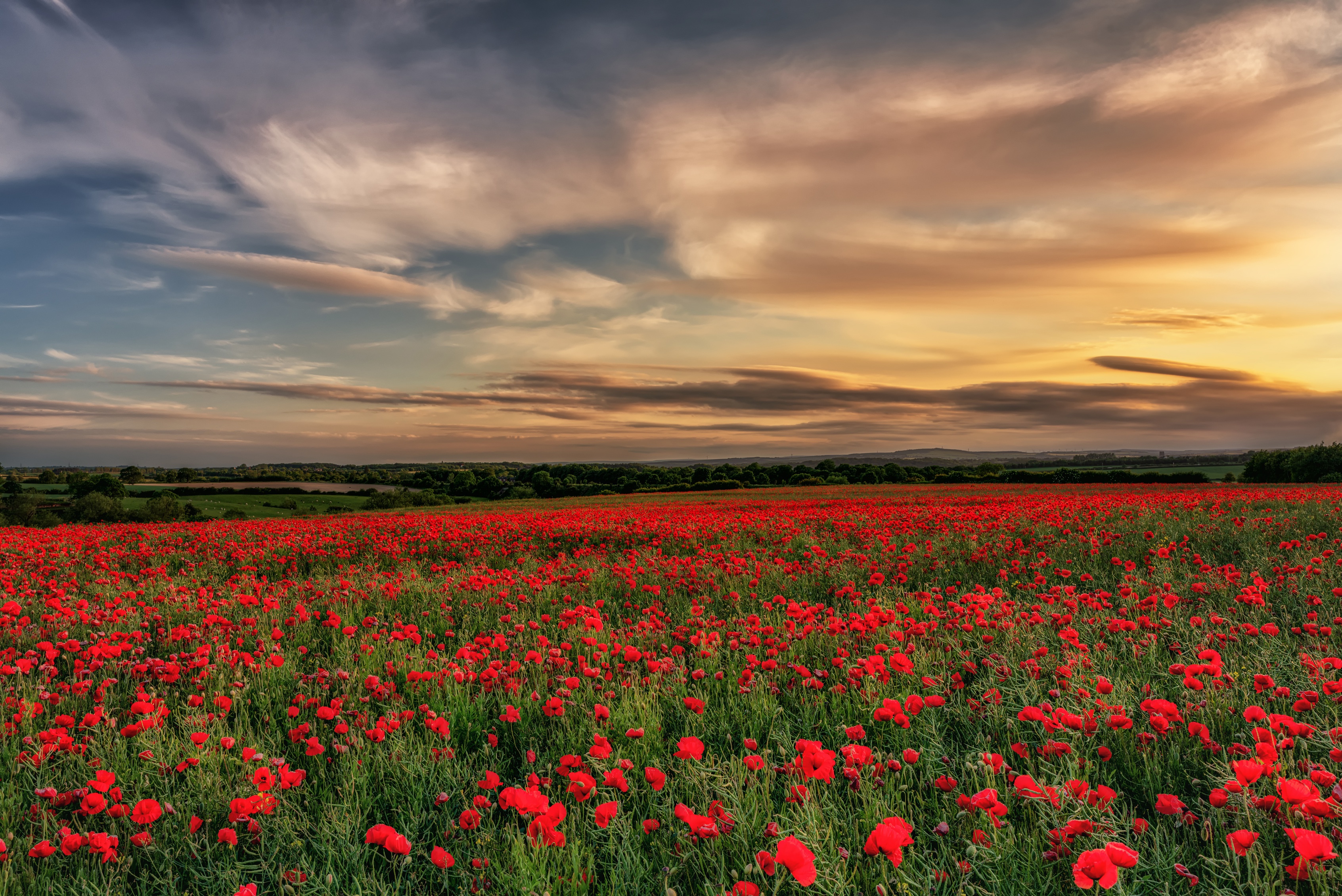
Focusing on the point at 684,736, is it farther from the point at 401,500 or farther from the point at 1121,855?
the point at 401,500

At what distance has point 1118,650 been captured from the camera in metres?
5.38

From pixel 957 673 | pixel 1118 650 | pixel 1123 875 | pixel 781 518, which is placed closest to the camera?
pixel 1123 875

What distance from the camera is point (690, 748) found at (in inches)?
121

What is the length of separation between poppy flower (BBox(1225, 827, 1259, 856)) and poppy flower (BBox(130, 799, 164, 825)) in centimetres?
437

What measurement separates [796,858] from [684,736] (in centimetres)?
209

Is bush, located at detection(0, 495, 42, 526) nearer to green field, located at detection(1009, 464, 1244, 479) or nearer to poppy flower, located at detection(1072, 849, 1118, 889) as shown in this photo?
poppy flower, located at detection(1072, 849, 1118, 889)

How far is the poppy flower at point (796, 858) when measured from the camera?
2.02 metres

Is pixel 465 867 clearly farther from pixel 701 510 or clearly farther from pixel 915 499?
pixel 915 499

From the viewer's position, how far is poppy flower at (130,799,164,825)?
9.66 feet

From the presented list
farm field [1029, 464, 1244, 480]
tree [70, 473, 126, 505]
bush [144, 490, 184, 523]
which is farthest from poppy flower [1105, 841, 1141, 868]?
farm field [1029, 464, 1244, 480]

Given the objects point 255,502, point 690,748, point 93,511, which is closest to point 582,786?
point 690,748

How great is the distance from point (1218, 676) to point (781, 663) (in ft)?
8.95

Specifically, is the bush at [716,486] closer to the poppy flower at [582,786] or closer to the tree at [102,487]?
the tree at [102,487]

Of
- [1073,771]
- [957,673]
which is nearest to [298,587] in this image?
[957,673]
